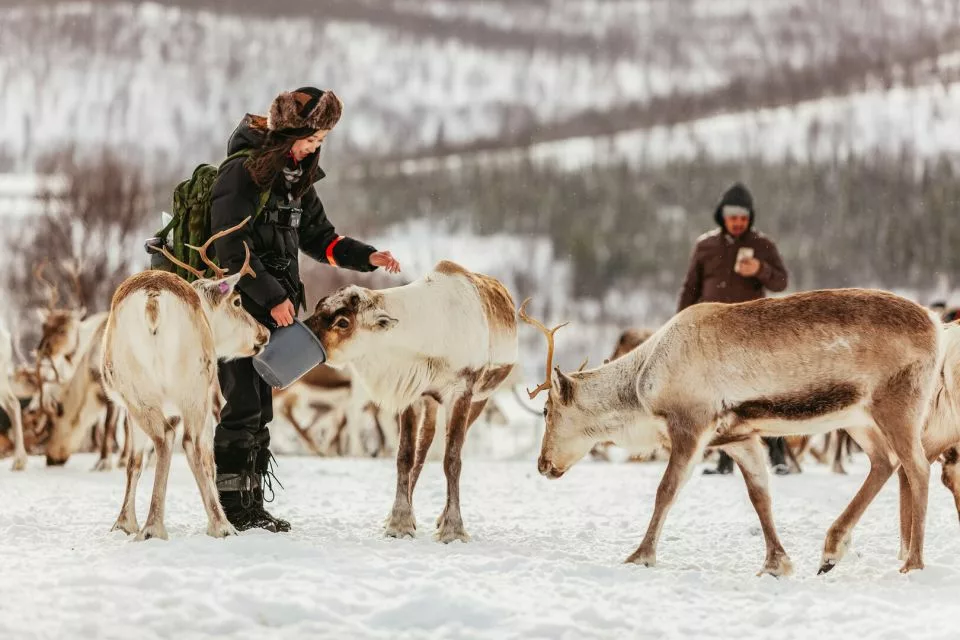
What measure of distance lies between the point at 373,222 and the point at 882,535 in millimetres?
30029

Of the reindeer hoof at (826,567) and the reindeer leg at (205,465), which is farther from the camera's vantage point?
the reindeer hoof at (826,567)

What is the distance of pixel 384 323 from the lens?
6.50 meters

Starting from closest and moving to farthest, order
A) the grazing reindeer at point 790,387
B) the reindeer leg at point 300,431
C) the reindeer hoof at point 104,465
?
the grazing reindeer at point 790,387 < the reindeer hoof at point 104,465 < the reindeer leg at point 300,431

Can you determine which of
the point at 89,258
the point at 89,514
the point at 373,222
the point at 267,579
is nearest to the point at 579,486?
the point at 89,514

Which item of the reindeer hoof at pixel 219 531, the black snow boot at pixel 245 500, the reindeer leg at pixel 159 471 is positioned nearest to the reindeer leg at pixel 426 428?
the black snow boot at pixel 245 500

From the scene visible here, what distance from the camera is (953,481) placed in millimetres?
6750

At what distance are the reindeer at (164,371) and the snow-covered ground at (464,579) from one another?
11.6 inches

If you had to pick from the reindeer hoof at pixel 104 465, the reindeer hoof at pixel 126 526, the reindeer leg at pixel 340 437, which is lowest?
the reindeer leg at pixel 340 437

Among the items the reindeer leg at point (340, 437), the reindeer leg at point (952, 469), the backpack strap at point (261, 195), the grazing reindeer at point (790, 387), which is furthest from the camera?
the reindeer leg at point (340, 437)

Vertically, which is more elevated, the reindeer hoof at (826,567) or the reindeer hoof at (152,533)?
the reindeer hoof at (152,533)

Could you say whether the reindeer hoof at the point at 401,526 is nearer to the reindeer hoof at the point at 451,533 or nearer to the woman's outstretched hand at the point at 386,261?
the reindeer hoof at the point at 451,533

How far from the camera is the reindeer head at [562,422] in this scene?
6.31 meters

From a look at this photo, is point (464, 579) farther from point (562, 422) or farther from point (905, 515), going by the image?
point (905, 515)

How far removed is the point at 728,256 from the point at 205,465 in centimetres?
584
